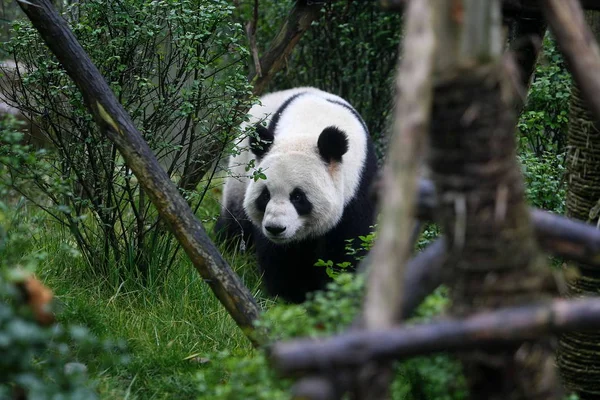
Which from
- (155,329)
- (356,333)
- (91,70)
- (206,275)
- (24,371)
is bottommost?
(155,329)

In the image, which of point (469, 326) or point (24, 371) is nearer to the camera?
point (469, 326)

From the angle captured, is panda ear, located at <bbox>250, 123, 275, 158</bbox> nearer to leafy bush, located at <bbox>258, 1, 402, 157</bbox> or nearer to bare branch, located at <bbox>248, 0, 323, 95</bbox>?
bare branch, located at <bbox>248, 0, 323, 95</bbox>

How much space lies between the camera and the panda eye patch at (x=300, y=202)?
541 cm

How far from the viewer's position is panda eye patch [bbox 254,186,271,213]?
18.1 ft

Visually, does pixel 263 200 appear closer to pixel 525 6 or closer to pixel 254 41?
pixel 254 41

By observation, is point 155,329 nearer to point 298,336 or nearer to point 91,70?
point 91,70

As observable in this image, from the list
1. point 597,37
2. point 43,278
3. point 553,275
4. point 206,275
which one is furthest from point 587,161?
point 43,278

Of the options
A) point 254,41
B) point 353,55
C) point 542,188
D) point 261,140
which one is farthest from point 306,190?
point 353,55

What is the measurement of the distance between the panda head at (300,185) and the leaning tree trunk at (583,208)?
2.04 metres

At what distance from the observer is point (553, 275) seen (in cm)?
212

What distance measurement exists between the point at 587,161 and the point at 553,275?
60.5 inches

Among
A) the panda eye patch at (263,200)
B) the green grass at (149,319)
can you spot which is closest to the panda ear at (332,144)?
the panda eye patch at (263,200)

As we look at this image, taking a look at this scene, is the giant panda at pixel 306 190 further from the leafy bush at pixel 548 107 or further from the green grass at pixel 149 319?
the leafy bush at pixel 548 107

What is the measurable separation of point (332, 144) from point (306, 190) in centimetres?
38
